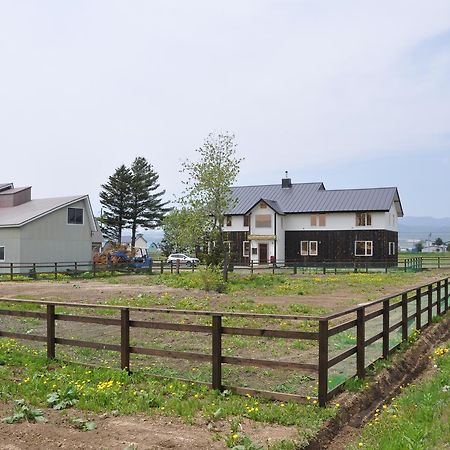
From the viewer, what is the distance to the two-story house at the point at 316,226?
48.9 meters

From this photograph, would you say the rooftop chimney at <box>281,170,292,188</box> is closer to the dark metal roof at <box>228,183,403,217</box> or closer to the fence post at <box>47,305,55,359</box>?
the dark metal roof at <box>228,183,403,217</box>

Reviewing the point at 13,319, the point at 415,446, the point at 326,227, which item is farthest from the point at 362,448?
the point at 326,227

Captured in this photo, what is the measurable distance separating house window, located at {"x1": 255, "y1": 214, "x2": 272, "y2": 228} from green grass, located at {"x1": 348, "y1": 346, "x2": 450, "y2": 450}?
141 feet

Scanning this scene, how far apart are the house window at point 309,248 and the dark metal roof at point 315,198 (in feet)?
10.0

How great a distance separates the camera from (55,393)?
272 inches

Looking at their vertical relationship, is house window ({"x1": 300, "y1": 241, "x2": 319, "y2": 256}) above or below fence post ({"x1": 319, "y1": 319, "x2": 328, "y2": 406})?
above

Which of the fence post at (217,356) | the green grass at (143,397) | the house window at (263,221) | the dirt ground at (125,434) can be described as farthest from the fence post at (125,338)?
the house window at (263,221)

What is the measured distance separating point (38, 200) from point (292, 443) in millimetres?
40715

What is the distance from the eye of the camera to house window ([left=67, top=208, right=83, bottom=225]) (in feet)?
132

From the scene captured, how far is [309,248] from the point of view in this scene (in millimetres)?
51594

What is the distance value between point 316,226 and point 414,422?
149ft

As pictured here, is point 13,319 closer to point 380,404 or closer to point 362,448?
point 380,404

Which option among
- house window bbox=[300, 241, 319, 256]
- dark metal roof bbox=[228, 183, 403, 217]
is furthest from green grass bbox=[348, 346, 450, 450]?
house window bbox=[300, 241, 319, 256]

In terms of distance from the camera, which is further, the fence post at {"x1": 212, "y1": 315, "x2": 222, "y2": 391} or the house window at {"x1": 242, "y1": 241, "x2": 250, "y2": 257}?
the house window at {"x1": 242, "y1": 241, "x2": 250, "y2": 257}
